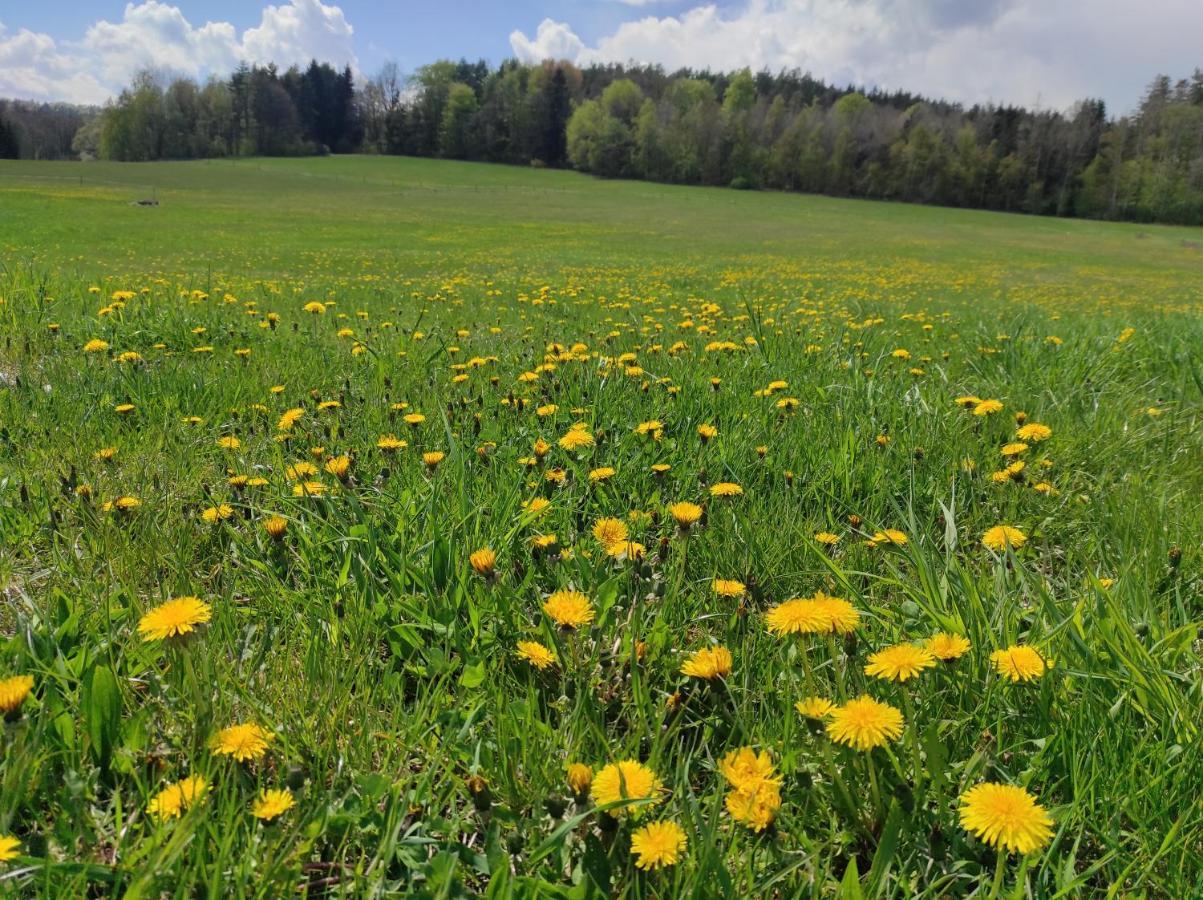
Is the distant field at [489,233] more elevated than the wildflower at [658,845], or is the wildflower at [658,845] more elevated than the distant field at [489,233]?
the distant field at [489,233]

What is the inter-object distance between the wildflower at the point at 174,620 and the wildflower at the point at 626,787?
2.65 feet

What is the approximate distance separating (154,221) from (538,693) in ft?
97.6

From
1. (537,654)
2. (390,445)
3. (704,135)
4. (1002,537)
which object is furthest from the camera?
(704,135)

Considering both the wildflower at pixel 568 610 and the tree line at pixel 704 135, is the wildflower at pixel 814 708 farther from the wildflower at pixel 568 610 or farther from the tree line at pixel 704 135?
the tree line at pixel 704 135

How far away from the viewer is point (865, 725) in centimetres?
116

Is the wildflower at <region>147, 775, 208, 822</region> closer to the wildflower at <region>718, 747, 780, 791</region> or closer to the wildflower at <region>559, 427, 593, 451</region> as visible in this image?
the wildflower at <region>718, 747, 780, 791</region>

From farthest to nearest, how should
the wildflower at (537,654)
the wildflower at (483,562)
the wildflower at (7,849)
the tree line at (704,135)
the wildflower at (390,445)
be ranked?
the tree line at (704,135) < the wildflower at (390,445) < the wildflower at (483,562) < the wildflower at (537,654) < the wildflower at (7,849)

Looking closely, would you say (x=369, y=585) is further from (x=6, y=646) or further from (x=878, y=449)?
(x=878, y=449)

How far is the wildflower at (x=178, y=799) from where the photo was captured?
1073 millimetres

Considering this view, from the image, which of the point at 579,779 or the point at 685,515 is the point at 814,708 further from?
the point at 685,515

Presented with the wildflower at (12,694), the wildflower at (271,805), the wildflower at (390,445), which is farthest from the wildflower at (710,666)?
the wildflower at (390,445)

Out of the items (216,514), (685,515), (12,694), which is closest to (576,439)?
(685,515)

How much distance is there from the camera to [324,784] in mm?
1284

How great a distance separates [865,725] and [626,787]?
1.35 feet
